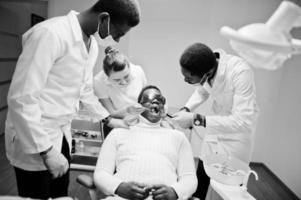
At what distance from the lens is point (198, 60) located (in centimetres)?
158

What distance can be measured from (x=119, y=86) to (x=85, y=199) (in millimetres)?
1106

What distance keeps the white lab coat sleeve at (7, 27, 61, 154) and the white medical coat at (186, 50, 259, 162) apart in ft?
3.49

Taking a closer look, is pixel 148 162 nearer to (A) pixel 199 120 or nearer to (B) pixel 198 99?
(A) pixel 199 120

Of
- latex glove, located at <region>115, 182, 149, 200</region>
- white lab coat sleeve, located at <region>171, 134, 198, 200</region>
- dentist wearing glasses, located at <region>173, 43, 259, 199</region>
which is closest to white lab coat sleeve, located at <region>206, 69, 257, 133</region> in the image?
dentist wearing glasses, located at <region>173, 43, 259, 199</region>

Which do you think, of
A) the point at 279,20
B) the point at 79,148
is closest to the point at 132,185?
the point at 279,20

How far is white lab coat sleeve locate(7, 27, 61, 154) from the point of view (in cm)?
94

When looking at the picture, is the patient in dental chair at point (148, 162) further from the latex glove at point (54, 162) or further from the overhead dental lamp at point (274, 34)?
the overhead dental lamp at point (274, 34)

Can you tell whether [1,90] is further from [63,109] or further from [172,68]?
[63,109]

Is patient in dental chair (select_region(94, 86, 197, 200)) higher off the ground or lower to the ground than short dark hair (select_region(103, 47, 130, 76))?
lower

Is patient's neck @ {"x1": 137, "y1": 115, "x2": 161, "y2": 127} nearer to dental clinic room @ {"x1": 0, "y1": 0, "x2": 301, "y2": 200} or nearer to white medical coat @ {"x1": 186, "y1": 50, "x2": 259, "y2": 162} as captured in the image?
dental clinic room @ {"x1": 0, "y1": 0, "x2": 301, "y2": 200}

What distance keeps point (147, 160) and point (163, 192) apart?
9.6 inches

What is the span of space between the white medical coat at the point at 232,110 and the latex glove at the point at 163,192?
0.49m

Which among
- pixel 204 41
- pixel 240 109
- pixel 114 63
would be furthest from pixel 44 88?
pixel 204 41

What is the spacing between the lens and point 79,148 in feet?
9.55
